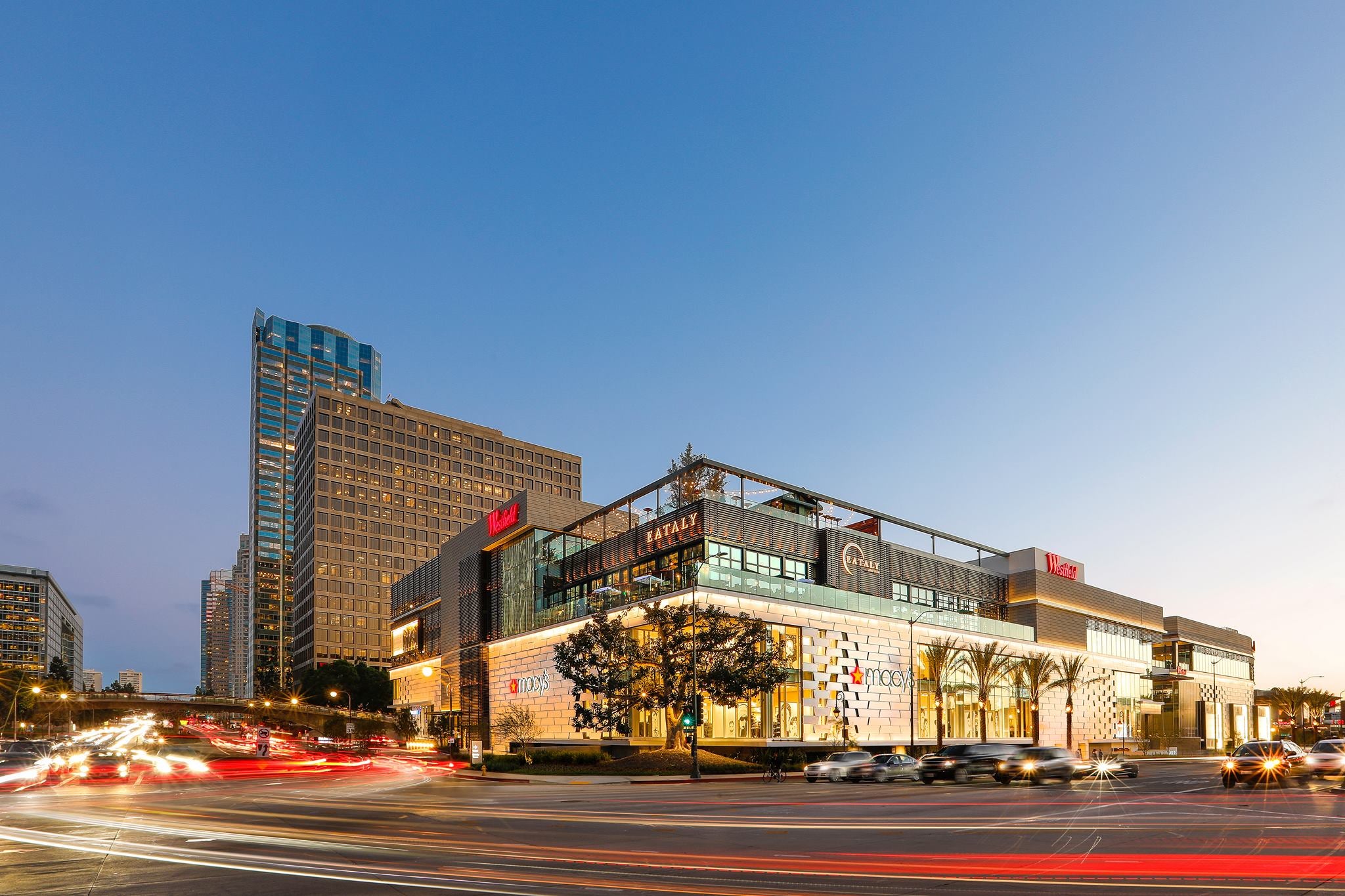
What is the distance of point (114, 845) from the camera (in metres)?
19.1

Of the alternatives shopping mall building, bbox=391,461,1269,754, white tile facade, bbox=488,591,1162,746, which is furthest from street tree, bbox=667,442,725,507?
white tile facade, bbox=488,591,1162,746

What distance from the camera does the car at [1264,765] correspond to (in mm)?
36750

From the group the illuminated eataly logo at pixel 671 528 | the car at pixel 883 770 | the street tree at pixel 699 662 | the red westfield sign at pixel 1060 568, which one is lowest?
the car at pixel 883 770

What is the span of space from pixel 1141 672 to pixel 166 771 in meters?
100

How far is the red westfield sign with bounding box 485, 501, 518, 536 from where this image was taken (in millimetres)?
99312

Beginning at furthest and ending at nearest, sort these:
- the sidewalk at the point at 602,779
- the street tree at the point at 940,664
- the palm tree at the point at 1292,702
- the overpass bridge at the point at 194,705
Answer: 1. the overpass bridge at the point at 194,705
2. the palm tree at the point at 1292,702
3. the street tree at the point at 940,664
4. the sidewalk at the point at 602,779

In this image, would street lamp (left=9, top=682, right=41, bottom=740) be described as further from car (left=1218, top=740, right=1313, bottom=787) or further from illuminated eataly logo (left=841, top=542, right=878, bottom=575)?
car (left=1218, top=740, right=1313, bottom=787)

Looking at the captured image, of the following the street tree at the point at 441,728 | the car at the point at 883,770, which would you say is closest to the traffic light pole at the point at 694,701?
the car at the point at 883,770

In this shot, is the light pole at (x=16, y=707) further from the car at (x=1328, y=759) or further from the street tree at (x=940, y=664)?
the car at (x=1328, y=759)

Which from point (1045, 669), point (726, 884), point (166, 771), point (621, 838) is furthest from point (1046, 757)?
point (1045, 669)

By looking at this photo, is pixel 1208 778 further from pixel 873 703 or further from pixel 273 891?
pixel 273 891

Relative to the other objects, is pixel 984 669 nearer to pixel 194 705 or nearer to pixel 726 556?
pixel 726 556

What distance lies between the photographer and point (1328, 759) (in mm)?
36438

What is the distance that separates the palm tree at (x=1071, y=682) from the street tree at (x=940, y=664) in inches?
566
